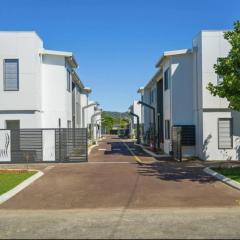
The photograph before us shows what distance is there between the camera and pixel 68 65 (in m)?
31.4

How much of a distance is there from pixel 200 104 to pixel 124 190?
12205 millimetres

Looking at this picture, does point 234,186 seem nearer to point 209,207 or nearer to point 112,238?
point 209,207

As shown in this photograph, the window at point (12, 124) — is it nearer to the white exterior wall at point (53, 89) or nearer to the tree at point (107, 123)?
the white exterior wall at point (53, 89)

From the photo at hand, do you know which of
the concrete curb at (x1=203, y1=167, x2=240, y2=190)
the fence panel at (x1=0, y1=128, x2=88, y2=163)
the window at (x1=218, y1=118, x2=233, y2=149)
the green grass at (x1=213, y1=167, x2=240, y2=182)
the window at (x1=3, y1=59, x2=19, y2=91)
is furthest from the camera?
the window at (x1=3, y1=59, x2=19, y2=91)

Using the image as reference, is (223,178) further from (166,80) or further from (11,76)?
(166,80)

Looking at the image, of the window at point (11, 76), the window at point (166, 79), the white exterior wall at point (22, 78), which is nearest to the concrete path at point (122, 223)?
the white exterior wall at point (22, 78)

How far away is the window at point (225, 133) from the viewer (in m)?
25.7

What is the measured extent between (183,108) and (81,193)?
14619mm

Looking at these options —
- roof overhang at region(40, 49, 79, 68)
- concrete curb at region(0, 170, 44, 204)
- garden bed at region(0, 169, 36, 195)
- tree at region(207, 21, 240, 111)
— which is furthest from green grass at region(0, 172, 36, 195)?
roof overhang at region(40, 49, 79, 68)

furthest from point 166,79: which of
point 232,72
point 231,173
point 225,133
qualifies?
point 231,173

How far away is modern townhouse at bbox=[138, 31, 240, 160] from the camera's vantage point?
25500 mm

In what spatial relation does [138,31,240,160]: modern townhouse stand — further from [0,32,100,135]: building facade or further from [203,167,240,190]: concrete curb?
[0,32,100,135]: building facade

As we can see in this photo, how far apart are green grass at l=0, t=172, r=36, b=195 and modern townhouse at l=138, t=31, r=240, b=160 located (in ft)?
34.5

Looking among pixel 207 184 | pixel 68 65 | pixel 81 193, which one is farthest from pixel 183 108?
pixel 81 193
